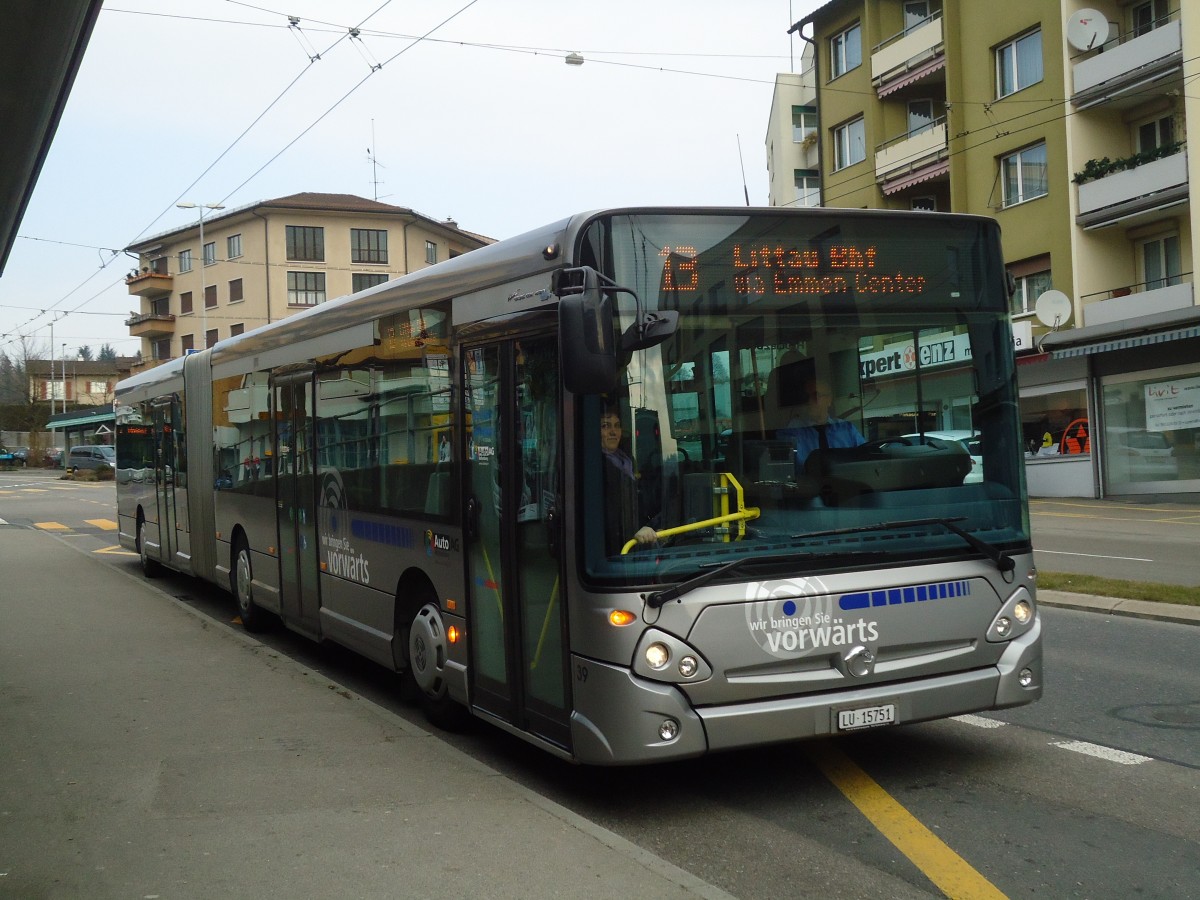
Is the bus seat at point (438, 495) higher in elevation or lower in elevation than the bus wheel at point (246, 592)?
higher

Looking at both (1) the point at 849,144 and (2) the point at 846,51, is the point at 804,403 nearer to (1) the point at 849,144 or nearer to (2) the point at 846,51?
(1) the point at 849,144

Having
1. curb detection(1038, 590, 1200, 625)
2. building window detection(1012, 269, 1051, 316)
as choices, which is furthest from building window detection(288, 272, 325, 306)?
curb detection(1038, 590, 1200, 625)

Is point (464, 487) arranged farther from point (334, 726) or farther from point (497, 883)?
point (497, 883)

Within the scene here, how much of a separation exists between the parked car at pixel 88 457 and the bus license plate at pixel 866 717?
2576 inches

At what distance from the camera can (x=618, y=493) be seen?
17.5ft

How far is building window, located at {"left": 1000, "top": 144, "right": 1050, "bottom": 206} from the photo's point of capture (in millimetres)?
31281

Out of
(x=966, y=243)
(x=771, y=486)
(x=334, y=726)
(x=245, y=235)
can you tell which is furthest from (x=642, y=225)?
(x=245, y=235)

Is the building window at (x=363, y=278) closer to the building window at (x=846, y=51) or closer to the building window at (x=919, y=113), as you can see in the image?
the building window at (x=846, y=51)

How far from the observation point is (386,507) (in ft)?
25.8

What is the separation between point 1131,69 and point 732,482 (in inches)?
1068

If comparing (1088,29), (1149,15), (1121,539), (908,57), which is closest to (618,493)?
(1121,539)

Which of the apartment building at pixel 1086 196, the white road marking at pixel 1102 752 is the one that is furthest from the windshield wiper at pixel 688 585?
the apartment building at pixel 1086 196

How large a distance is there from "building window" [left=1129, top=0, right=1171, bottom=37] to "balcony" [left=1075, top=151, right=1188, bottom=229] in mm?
3346

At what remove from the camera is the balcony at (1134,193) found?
88.9 feet
